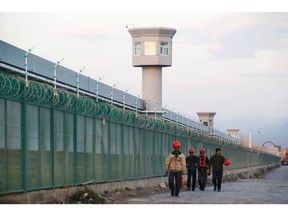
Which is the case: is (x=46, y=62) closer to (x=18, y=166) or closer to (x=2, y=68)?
(x=2, y=68)

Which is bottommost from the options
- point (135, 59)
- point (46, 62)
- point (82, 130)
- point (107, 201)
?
point (107, 201)

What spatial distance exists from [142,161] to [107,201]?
411 inches

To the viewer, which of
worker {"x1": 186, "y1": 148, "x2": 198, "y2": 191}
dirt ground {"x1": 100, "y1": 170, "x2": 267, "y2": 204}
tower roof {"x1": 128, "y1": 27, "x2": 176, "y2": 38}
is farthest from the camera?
tower roof {"x1": 128, "y1": 27, "x2": 176, "y2": 38}

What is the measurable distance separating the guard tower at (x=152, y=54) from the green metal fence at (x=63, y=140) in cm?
2542

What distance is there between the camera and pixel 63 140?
22.2 meters

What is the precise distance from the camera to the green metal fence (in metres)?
18.5

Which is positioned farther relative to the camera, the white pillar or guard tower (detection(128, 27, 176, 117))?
guard tower (detection(128, 27, 176, 117))

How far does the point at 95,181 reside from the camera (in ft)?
82.1

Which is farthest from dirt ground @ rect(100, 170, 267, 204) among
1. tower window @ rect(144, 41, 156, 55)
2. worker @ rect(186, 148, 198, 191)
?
tower window @ rect(144, 41, 156, 55)

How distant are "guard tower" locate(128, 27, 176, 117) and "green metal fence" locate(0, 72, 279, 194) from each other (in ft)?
83.4

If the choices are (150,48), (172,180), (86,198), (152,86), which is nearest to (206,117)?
(150,48)

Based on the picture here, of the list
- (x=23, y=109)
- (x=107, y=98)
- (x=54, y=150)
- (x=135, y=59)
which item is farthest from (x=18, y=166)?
(x=135, y=59)

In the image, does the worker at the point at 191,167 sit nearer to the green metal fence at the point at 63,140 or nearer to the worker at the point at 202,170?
the worker at the point at 202,170

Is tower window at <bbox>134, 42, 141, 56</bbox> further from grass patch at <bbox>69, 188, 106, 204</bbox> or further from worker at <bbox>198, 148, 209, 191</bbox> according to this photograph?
grass patch at <bbox>69, 188, 106, 204</bbox>
